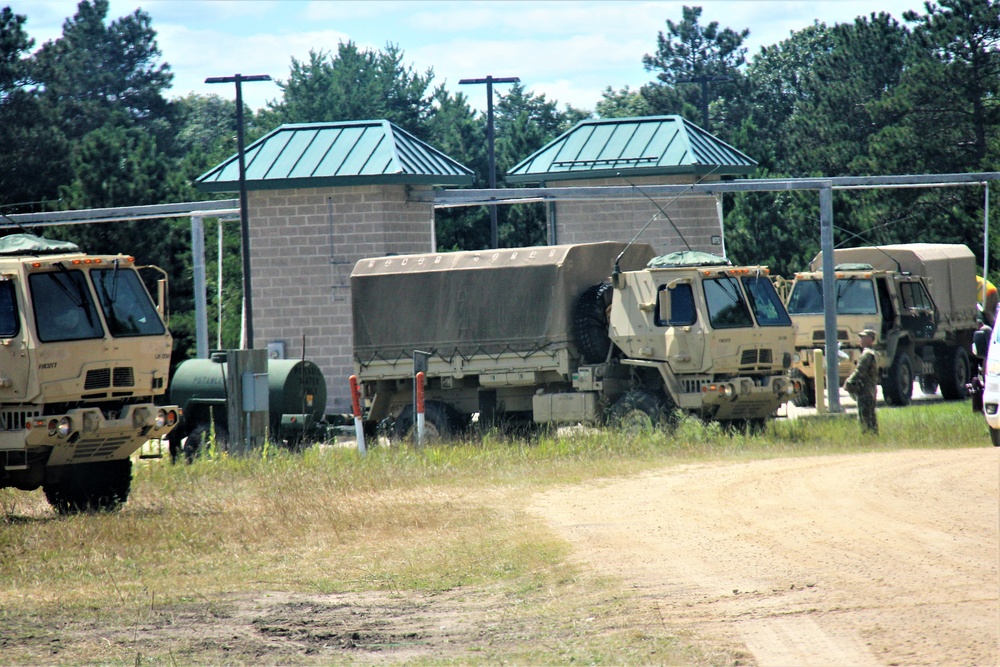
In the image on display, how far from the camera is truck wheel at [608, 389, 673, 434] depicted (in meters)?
19.5

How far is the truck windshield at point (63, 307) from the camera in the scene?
45.7 feet

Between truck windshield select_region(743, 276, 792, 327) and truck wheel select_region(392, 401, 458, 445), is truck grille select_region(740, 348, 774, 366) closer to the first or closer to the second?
truck windshield select_region(743, 276, 792, 327)

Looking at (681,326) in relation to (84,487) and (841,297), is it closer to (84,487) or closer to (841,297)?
(841,297)

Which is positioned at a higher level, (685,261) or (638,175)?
(638,175)

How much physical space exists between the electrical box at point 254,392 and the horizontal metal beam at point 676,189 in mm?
7632

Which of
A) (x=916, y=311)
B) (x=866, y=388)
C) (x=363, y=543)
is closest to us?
(x=363, y=543)

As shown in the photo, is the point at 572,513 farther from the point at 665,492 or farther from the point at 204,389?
the point at 204,389

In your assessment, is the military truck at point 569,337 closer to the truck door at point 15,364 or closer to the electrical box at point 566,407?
the electrical box at point 566,407

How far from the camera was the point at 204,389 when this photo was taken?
67.9ft

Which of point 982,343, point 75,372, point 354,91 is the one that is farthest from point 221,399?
point 354,91

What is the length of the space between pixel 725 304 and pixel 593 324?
6.92 feet

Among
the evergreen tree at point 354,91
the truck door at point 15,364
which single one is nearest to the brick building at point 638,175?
the truck door at point 15,364

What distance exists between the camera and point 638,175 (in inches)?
1272

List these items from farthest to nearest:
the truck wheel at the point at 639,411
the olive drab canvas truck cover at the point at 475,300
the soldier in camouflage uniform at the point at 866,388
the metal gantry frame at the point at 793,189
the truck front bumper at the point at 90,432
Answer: the metal gantry frame at the point at 793,189 < the olive drab canvas truck cover at the point at 475,300 < the truck wheel at the point at 639,411 < the soldier in camouflage uniform at the point at 866,388 < the truck front bumper at the point at 90,432
